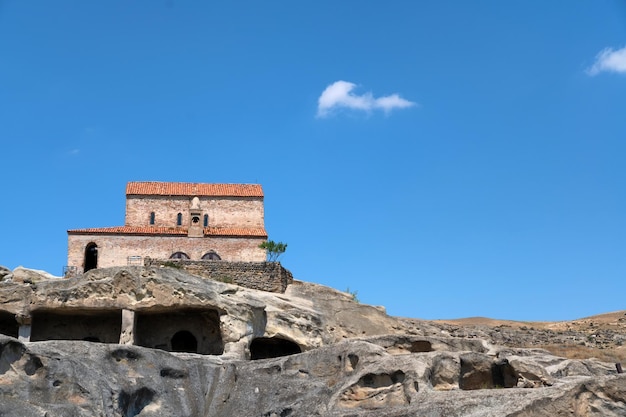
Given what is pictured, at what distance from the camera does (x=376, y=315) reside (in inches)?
1220

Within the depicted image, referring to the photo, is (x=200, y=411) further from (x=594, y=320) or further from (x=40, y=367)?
(x=594, y=320)

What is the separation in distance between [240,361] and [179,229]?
23814mm

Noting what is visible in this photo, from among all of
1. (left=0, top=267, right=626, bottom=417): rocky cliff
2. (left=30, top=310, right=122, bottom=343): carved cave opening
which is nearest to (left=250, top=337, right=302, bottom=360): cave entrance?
(left=0, top=267, right=626, bottom=417): rocky cliff

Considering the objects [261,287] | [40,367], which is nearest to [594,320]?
[261,287]

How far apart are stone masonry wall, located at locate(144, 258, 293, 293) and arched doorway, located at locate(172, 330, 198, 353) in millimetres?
4137

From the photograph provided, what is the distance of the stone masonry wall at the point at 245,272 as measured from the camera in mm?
31844

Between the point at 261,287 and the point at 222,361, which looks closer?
the point at 222,361

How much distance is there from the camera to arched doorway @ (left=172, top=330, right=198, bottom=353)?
90.6 feet

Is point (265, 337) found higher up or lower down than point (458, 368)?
higher up

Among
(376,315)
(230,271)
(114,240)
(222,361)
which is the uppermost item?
(114,240)

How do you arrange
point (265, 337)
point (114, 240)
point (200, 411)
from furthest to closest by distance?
point (114, 240) < point (265, 337) < point (200, 411)

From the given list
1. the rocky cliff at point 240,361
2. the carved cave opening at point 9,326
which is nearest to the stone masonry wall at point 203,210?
the rocky cliff at point 240,361

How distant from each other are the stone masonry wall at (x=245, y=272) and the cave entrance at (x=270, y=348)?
351 cm

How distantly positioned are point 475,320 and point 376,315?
54.7 feet
